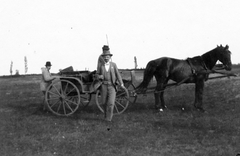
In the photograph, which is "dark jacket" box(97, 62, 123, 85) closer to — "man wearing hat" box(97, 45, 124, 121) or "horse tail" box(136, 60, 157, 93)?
"man wearing hat" box(97, 45, 124, 121)

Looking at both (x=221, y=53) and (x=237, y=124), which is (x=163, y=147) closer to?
(x=237, y=124)

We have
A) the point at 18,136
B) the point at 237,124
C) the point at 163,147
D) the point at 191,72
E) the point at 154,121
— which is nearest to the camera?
the point at 163,147

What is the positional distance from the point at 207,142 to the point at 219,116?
2.91 metres

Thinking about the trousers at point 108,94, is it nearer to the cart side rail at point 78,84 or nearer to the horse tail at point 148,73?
the cart side rail at point 78,84

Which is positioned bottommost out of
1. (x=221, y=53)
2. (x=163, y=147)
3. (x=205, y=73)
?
(x=163, y=147)

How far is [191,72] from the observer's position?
1012 cm

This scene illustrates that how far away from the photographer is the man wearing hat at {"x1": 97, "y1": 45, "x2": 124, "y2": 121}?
830cm

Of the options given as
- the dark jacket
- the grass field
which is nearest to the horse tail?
the grass field

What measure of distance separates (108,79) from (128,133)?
1810 mm

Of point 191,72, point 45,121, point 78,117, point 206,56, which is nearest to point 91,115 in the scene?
point 78,117

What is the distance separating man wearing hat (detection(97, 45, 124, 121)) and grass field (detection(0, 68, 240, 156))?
0.61 meters

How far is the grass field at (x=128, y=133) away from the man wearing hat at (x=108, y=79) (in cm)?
61

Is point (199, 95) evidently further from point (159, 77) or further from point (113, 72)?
point (113, 72)

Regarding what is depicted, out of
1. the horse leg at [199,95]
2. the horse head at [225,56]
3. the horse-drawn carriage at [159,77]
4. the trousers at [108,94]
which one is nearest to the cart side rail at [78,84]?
the horse-drawn carriage at [159,77]
